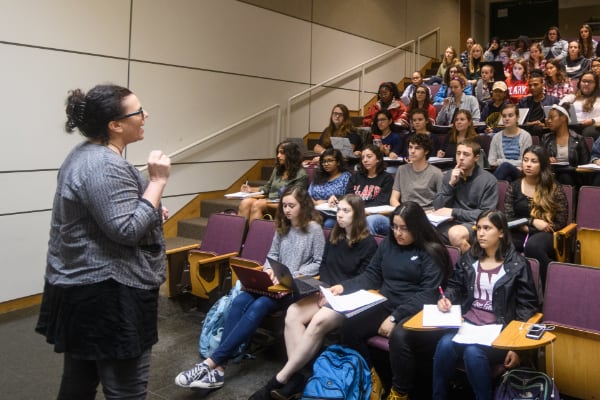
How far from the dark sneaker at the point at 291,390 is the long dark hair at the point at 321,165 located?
2.13 meters

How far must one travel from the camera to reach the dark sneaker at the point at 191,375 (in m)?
2.60

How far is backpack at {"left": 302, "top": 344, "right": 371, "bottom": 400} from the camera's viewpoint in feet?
7.69

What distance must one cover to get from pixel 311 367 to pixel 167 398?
2.37ft

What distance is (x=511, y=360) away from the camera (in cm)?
217

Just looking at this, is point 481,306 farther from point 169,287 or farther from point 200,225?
point 200,225

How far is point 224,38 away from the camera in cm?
539

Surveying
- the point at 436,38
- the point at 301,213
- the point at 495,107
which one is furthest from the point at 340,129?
the point at 436,38

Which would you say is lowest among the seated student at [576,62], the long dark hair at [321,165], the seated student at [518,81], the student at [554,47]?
the long dark hair at [321,165]

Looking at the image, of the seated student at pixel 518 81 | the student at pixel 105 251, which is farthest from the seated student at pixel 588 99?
the student at pixel 105 251

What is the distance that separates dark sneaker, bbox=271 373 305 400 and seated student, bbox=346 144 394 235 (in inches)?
71.2

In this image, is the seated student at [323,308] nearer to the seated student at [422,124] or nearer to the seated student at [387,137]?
the seated student at [422,124]

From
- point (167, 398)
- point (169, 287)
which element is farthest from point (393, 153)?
point (167, 398)

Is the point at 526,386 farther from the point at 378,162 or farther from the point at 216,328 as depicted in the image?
the point at 378,162

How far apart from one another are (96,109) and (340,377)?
1575 millimetres
